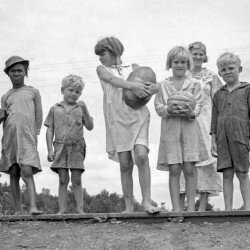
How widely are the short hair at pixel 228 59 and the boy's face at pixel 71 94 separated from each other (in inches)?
85.7

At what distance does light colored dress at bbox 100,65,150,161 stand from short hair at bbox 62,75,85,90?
2.39 feet

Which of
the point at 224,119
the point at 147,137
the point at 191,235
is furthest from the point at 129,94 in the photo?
the point at 191,235

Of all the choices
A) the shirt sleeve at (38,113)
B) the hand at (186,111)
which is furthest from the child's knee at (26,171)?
the hand at (186,111)

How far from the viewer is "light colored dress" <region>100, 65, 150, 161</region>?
8391mm

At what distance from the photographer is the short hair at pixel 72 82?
9484 millimetres

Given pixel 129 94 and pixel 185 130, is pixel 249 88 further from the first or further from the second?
pixel 129 94

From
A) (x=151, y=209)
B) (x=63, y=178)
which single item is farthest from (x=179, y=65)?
(x=63, y=178)

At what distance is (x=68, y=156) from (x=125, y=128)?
1.33 metres

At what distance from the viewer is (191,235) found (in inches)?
302

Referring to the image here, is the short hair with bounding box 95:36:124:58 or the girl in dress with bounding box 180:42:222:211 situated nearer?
the short hair with bounding box 95:36:124:58

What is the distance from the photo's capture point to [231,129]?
855cm

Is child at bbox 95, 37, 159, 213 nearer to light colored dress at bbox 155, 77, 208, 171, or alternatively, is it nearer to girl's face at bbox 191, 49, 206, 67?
light colored dress at bbox 155, 77, 208, 171

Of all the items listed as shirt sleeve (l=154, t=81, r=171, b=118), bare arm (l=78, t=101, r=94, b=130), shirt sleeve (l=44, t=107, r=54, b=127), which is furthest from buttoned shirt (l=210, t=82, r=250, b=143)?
shirt sleeve (l=44, t=107, r=54, b=127)

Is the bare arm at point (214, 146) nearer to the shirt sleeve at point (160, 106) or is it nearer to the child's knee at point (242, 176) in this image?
the child's knee at point (242, 176)
